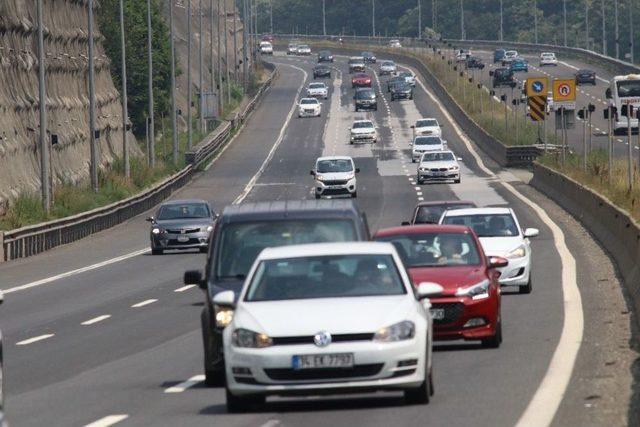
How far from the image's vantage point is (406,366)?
13766 millimetres

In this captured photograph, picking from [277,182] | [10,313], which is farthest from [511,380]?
[277,182]

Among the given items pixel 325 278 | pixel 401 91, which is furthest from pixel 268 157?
pixel 325 278

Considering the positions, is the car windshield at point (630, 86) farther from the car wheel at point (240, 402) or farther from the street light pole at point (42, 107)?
the car wheel at point (240, 402)

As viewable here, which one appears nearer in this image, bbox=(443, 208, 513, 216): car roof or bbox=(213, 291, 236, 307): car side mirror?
bbox=(213, 291, 236, 307): car side mirror

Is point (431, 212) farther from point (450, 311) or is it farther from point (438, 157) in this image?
point (438, 157)

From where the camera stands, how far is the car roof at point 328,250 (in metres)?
15.0

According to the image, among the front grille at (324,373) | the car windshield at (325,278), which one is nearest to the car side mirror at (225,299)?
the car windshield at (325,278)

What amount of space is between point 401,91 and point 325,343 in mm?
116164

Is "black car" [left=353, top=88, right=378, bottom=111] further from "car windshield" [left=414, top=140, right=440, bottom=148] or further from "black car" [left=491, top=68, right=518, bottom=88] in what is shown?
"car windshield" [left=414, top=140, right=440, bottom=148]

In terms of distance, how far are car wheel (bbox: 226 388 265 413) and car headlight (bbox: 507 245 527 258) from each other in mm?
13635

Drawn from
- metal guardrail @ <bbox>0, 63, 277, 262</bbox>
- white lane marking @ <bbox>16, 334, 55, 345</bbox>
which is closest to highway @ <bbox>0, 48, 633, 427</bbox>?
white lane marking @ <bbox>16, 334, 55, 345</bbox>

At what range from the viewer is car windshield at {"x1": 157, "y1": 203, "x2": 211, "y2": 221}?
45741 mm

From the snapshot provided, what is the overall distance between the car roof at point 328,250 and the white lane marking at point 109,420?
173 cm

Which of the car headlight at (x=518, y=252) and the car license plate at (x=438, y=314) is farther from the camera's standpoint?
the car headlight at (x=518, y=252)
